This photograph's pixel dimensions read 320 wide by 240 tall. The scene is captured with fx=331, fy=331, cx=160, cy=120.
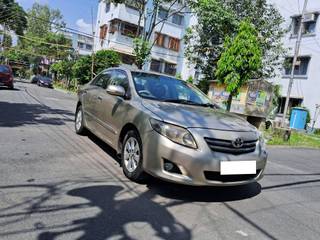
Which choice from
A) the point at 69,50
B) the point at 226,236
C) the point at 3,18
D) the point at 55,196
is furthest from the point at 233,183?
the point at 3,18

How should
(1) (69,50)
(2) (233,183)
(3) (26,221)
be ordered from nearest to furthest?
(3) (26,221), (2) (233,183), (1) (69,50)

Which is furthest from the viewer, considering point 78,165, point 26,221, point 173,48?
point 173,48

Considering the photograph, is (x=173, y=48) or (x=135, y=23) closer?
(x=135, y=23)

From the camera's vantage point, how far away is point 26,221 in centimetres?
311

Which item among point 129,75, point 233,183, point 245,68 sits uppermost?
point 245,68

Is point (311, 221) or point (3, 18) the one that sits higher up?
point (3, 18)

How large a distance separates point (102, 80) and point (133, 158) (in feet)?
8.28

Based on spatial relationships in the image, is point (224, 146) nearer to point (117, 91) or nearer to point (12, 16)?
point (117, 91)

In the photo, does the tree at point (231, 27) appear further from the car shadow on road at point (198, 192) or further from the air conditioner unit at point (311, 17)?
the car shadow on road at point (198, 192)

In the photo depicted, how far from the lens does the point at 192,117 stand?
430 cm

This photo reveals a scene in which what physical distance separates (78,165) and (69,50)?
45699 millimetres

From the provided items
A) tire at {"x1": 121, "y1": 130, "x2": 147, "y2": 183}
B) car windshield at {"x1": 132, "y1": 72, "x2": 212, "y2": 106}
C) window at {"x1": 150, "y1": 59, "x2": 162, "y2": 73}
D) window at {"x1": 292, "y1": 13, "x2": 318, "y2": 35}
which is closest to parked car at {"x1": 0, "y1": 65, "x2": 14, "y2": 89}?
window at {"x1": 150, "y1": 59, "x2": 162, "y2": 73}

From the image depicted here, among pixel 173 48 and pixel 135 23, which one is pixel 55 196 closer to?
pixel 135 23

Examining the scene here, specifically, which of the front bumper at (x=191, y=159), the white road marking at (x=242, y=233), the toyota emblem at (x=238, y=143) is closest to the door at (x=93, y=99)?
the front bumper at (x=191, y=159)
